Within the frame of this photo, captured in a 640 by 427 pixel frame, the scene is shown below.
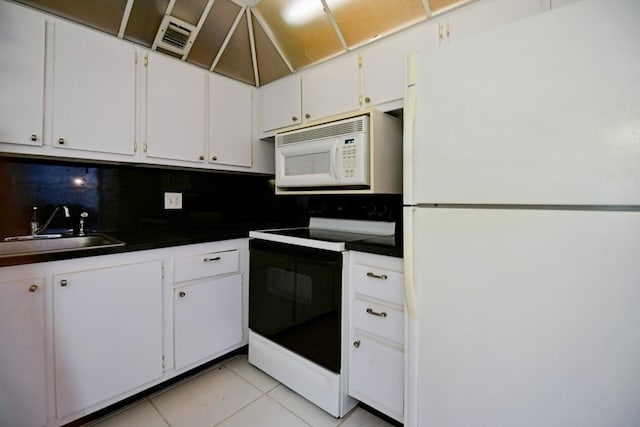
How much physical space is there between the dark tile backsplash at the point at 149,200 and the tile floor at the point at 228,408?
41.6 inches

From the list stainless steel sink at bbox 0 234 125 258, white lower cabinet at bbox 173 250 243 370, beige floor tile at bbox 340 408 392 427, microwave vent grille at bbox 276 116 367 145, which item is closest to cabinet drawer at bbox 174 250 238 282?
white lower cabinet at bbox 173 250 243 370

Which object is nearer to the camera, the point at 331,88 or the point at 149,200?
the point at 331,88

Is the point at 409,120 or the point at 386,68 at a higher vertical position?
the point at 386,68

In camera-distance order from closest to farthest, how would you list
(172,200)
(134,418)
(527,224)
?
(527,224) → (134,418) → (172,200)

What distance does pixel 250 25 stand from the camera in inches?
79.3

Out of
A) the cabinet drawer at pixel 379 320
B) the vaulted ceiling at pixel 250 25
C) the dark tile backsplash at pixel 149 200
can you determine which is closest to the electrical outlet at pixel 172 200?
the dark tile backsplash at pixel 149 200

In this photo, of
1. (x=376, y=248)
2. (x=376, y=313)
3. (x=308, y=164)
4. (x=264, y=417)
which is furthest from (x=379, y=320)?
(x=308, y=164)

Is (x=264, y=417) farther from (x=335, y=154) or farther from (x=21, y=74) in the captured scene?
(x=21, y=74)

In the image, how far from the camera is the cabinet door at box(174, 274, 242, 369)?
5.50 feet

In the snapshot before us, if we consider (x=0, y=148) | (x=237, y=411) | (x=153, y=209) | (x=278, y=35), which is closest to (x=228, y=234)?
(x=153, y=209)

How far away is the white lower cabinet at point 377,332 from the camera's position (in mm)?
1293

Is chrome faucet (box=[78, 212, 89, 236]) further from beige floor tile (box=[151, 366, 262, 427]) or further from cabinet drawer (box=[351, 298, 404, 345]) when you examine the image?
cabinet drawer (box=[351, 298, 404, 345])

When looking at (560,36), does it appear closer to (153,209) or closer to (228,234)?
(228,234)

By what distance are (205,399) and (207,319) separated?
1.40 ft
